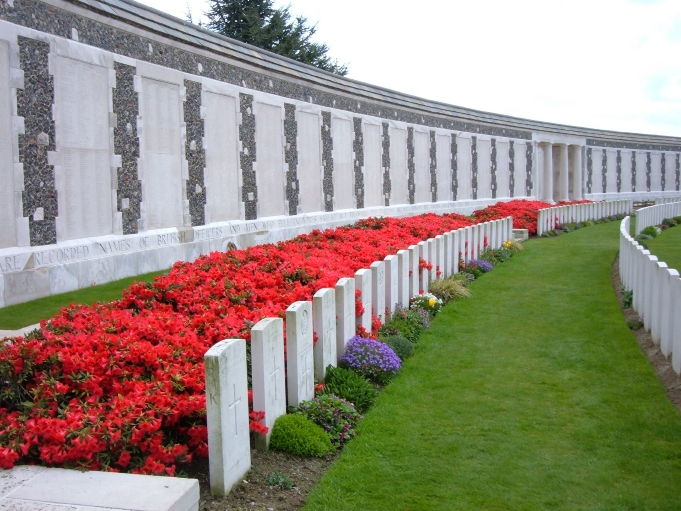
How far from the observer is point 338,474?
413 centimetres

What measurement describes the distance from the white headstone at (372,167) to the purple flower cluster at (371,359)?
15.5 metres

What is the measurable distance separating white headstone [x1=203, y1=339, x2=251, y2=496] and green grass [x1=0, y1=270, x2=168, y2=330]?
3.85m

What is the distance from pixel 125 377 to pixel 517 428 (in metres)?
2.87

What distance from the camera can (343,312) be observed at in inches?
244

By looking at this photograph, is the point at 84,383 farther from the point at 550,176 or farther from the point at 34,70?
the point at 550,176

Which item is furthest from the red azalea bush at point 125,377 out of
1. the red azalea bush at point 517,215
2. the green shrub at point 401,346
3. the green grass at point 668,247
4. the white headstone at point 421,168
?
the white headstone at point 421,168

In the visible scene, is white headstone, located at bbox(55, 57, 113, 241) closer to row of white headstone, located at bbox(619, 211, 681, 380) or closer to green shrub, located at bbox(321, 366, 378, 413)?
green shrub, located at bbox(321, 366, 378, 413)

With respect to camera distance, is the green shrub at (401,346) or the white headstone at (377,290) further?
the white headstone at (377,290)

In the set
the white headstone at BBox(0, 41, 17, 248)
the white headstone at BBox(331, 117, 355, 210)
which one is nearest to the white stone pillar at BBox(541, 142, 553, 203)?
the white headstone at BBox(331, 117, 355, 210)

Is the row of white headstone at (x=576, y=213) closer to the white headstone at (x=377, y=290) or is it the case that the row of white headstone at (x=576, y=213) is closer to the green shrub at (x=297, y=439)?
the white headstone at (x=377, y=290)

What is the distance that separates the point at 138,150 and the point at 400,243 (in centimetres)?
480

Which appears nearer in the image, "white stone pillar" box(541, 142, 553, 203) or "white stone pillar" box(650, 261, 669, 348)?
"white stone pillar" box(650, 261, 669, 348)

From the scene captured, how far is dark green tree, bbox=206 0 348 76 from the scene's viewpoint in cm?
2872

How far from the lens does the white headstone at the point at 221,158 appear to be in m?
13.5
